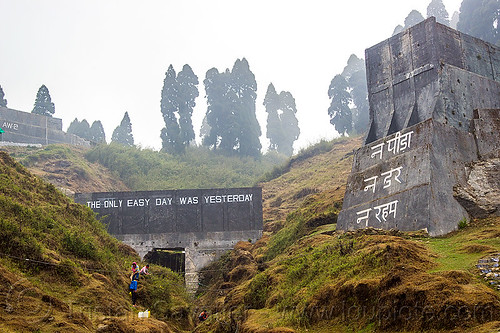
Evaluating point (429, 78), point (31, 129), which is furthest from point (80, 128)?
point (429, 78)

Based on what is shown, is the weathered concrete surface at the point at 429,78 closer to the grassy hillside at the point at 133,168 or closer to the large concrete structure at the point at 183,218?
the large concrete structure at the point at 183,218

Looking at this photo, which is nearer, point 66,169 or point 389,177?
point 389,177

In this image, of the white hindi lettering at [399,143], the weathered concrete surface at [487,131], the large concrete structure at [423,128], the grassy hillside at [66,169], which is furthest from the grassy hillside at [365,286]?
the grassy hillside at [66,169]

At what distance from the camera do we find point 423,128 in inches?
785

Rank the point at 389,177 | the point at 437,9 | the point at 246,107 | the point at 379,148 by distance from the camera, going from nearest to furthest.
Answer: the point at 389,177 < the point at 379,148 < the point at 246,107 < the point at 437,9

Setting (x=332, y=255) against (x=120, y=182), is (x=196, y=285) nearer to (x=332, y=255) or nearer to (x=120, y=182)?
(x=332, y=255)

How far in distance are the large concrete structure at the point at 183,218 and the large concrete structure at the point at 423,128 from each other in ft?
37.8

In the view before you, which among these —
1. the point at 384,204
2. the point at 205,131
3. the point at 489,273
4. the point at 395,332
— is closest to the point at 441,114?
the point at 384,204

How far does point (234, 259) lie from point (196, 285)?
14.0ft

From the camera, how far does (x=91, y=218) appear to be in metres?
24.5

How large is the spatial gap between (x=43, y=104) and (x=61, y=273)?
58572mm

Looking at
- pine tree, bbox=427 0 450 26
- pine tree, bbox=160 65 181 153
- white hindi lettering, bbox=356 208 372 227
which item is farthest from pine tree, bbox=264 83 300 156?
white hindi lettering, bbox=356 208 372 227

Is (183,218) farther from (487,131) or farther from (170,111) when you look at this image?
(170,111)

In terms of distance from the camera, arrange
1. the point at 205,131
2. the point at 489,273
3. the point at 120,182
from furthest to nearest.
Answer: the point at 205,131 → the point at 120,182 → the point at 489,273
